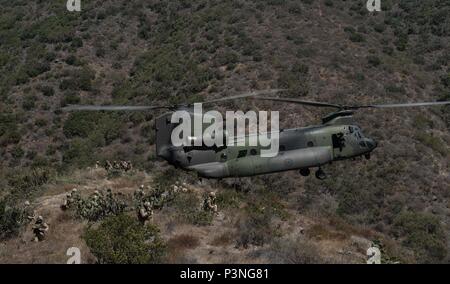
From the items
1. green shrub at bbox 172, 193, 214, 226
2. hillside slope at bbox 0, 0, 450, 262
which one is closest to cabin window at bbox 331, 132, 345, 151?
hillside slope at bbox 0, 0, 450, 262

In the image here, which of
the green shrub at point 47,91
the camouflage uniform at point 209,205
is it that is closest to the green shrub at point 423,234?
the camouflage uniform at point 209,205

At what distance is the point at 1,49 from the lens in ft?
177

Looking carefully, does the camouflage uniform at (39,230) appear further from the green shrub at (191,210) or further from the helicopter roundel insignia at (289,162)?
the helicopter roundel insignia at (289,162)

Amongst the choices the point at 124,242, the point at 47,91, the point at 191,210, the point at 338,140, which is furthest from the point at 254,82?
the point at 124,242

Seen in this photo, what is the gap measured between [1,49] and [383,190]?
42186 millimetres

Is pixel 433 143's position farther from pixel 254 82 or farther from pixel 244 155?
pixel 244 155

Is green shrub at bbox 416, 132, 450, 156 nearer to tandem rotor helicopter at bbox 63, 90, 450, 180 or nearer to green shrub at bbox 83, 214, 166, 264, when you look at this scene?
tandem rotor helicopter at bbox 63, 90, 450, 180

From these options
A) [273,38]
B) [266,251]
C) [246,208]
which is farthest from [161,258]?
[273,38]

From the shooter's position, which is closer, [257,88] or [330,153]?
[330,153]

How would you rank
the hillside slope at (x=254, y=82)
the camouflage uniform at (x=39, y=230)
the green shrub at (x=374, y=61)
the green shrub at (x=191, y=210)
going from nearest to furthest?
the camouflage uniform at (x=39, y=230) < the green shrub at (x=191, y=210) < the hillside slope at (x=254, y=82) < the green shrub at (x=374, y=61)

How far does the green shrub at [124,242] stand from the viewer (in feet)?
52.3

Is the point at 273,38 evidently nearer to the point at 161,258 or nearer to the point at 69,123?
the point at 69,123

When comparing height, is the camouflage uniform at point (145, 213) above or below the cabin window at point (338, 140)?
below

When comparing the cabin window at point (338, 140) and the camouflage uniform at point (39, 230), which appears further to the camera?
the cabin window at point (338, 140)
